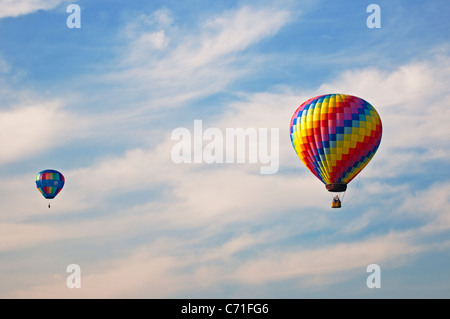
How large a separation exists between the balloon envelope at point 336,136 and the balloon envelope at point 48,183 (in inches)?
1338

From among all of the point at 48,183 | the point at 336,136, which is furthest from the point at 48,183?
the point at 336,136

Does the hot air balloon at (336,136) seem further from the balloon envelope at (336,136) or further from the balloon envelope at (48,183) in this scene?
the balloon envelope at (48,183)

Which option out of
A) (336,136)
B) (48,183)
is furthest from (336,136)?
(48,183)

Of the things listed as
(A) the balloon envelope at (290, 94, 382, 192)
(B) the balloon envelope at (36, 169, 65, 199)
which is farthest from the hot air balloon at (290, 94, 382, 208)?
(B) the balloon envelope at (36, 169, 65, 199)

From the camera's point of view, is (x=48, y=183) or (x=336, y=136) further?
(x=48, y=183)

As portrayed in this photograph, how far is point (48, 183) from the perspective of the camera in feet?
308

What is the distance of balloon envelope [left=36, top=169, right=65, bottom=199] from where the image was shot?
308ft

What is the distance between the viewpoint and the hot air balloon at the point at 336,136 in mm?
71625

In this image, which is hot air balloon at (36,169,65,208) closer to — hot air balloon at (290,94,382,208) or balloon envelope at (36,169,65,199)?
balloon envelope at (36,169,65,199)

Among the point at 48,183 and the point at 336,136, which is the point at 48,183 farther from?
the point at 336,136

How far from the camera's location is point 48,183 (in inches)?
3693
